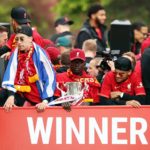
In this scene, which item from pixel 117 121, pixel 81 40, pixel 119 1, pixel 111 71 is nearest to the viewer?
pixel 117 121

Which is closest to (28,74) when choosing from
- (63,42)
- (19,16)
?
(19,16)

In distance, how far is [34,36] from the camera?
1552cm

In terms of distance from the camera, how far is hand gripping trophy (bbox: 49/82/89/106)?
13.9 metres

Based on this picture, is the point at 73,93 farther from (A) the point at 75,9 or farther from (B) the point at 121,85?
(A) the point at 75,9

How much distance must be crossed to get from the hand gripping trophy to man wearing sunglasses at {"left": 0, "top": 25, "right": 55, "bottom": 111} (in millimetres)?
189

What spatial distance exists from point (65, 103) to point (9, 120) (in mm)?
713

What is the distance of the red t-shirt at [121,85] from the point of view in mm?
14586

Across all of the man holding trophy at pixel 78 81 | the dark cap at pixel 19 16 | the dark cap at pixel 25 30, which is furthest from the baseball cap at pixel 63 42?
the dark cap at pixel 25 30

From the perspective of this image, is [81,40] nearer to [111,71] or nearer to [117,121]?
[111,71]

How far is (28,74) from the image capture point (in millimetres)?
14211

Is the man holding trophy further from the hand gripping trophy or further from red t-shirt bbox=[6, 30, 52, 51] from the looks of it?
red t-shirt bbox=[6, 30, 52, 51]

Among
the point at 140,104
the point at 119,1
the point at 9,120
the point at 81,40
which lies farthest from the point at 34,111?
the point at 119,1

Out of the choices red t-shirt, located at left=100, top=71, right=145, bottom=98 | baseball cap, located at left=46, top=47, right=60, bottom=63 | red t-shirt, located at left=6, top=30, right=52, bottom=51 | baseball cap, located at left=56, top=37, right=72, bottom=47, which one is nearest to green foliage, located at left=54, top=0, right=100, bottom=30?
baseball cap, located at left=56, top=37, right=72, bottom=47

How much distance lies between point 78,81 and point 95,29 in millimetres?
4205
